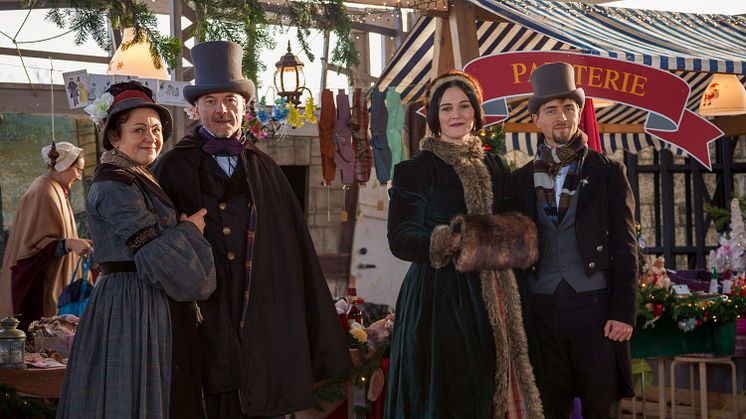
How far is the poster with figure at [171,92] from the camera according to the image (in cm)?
600

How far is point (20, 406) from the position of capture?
14.8 feet

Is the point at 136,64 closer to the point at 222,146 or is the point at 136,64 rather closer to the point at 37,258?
the point at 37,258

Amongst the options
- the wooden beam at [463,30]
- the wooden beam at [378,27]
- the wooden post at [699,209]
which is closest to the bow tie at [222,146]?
the wooden beam at [463,30]

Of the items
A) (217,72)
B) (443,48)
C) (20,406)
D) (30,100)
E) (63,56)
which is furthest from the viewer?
(63,56)

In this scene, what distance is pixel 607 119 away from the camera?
10766 mm

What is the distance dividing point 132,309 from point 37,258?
11.4 feet

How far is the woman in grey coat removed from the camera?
3625 millimetres

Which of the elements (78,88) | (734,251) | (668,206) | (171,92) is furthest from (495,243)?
(668,206)

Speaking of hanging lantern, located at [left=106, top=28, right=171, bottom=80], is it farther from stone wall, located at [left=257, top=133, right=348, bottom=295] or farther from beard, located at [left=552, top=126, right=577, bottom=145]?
stone wall, located at [left=257, top=133, right=348, bottom=295]

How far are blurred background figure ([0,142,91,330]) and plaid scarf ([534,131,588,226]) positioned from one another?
353 cm

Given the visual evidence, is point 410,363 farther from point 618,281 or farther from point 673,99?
point 673,99

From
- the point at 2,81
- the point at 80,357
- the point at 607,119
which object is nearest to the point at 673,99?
the point at 80,357

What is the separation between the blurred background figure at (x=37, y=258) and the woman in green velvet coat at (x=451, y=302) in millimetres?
3296

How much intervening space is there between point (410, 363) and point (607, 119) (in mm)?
7108
